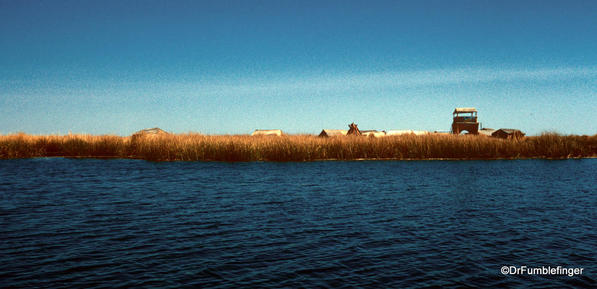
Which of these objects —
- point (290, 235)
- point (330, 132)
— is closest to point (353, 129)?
point (330, 132)

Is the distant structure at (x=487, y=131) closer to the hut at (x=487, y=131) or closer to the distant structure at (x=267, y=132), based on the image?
the hut at (x=487, y=131)

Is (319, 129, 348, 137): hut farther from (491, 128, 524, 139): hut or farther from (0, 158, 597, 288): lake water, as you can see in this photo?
(0, 158, 597, 288): lake water

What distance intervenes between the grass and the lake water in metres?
17.2

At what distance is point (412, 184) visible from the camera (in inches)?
915

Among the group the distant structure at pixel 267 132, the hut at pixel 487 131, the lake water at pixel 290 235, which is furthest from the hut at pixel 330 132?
the lake water at pixel 290 235

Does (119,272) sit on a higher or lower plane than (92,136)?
lower

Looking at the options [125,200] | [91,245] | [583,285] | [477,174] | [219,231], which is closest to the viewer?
[583,285]

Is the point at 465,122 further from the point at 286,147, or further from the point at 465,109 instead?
the point at 286,147

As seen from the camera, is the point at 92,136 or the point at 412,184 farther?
the point at 92,136

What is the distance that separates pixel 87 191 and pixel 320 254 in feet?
48.1

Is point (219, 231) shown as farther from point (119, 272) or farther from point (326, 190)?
point (326, 190)

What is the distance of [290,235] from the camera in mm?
11742

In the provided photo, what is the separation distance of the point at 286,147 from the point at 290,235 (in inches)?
1100

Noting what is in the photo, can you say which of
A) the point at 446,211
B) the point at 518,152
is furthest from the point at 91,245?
the point at 518,152
